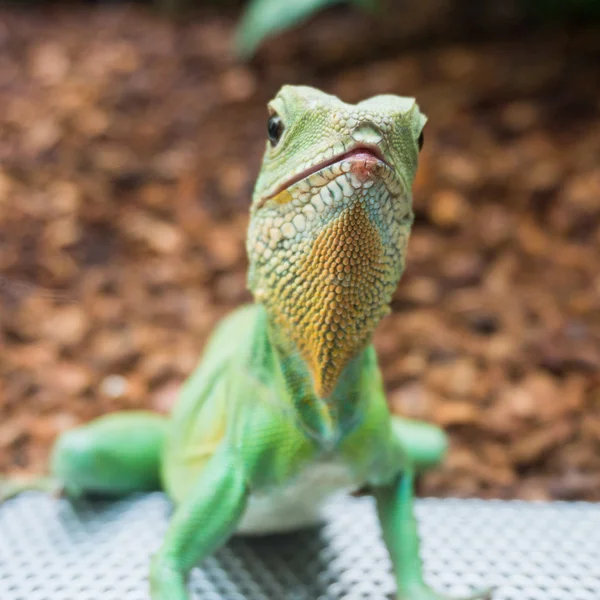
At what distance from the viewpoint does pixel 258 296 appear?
161cm

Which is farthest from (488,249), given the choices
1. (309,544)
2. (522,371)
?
(309,544)

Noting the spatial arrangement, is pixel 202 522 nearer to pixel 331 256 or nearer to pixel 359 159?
pixel 331 256

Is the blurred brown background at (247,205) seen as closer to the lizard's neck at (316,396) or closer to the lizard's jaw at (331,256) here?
the lizard's neck at (316,396)

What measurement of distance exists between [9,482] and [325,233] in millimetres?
1622

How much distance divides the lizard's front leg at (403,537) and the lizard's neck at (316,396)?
0.85 feet

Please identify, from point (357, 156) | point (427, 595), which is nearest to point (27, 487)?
point (427, 595)

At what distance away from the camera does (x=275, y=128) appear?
1565 mm

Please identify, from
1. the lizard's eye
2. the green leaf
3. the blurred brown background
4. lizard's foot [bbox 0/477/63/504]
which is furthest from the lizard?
the green leaf

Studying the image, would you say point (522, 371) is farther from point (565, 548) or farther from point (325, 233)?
point (325, 233)

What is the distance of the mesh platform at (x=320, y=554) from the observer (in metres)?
1.74

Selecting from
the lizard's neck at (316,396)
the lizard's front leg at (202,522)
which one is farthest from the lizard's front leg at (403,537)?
the lizard's front leg at (202,522)

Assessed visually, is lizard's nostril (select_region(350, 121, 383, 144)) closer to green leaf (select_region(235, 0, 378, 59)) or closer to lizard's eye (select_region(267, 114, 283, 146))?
lizard's eye (select_region(267, 114, 283, 146))

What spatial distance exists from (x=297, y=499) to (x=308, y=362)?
1.32ft

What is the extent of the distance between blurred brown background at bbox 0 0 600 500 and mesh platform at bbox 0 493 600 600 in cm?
66
